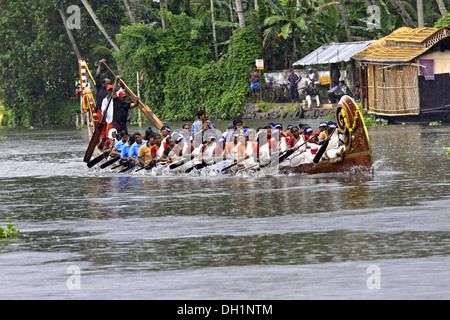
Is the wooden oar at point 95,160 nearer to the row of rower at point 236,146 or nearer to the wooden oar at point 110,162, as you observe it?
the wooden oar at point 110,162

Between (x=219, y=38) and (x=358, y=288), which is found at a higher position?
(x=219, y=38)

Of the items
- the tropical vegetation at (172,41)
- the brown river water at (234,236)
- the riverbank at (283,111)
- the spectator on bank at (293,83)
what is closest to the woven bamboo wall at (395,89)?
the tropical vegetation at (172,41)

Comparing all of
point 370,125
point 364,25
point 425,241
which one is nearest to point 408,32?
point 370,125

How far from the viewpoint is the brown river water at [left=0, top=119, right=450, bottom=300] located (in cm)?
982

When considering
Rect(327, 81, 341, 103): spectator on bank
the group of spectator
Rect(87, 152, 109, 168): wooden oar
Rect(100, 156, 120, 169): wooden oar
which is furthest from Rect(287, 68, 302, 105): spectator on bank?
Rect(100, 156, 120, 169): wooden oar

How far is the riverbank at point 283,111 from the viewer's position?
3891cm

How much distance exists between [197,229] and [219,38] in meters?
34.3

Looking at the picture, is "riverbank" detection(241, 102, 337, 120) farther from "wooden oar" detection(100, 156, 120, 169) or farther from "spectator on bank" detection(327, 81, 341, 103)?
"wooden oar" detection(100, 156, 120, 169)

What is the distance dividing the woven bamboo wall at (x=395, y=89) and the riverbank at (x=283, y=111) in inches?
173

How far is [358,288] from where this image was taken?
9.52m

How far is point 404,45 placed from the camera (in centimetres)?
3281

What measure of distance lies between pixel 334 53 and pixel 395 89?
5056 millimetres

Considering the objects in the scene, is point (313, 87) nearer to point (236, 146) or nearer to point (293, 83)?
point (293, 83)

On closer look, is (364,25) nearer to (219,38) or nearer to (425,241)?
(219,38)
